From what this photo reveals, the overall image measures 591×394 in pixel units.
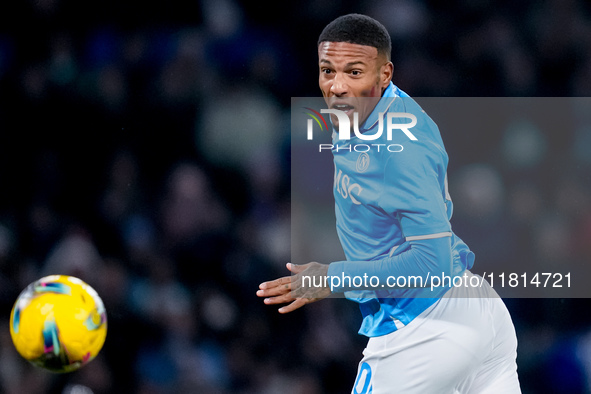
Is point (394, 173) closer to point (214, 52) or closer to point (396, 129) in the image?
point (396, 129)

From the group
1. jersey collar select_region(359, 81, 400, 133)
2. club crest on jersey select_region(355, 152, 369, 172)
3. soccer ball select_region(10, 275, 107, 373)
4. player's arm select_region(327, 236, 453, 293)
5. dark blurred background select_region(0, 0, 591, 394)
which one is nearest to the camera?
player's arm select_region(327, 236, 453, 293)

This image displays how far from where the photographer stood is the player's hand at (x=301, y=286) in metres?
2.50

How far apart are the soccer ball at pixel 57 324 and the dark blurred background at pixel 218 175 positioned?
3.26 feet

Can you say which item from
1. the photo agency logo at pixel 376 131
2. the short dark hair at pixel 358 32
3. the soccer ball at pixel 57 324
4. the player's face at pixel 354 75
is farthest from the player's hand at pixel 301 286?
the short dark hair at pixel 358 32

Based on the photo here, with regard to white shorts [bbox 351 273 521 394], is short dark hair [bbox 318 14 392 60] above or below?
above

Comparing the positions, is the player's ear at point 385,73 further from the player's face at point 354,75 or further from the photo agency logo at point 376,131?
the photo agency logo at point 376,131

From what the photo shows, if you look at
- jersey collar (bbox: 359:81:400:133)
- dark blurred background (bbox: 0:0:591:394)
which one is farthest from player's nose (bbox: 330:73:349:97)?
dark blurred background (bbox: 0:0:591:394)

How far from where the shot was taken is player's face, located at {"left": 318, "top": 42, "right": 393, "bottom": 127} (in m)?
2.65

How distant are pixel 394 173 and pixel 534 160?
1.80m

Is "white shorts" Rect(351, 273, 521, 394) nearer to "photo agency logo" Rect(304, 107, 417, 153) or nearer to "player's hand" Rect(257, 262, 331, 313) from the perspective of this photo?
"player's hand" Rect(257, 262, 331, 313)

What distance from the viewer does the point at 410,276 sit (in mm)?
2303

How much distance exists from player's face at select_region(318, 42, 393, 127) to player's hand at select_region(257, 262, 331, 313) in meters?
0.55

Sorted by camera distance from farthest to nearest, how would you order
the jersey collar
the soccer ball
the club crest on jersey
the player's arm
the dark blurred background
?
1. the dark blurred background
2. the soccer ball
3. the jersey collar
4. the club crest on jersey
5. the player's arm

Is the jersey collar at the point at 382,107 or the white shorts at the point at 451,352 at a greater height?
the jersey collar at the point at 382,107
